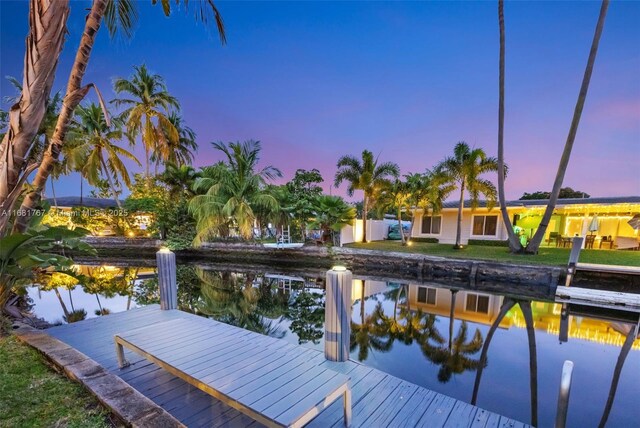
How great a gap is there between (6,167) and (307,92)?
21061 millimetres

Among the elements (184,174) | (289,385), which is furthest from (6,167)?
(184,174)

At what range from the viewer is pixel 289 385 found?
7.36 feet

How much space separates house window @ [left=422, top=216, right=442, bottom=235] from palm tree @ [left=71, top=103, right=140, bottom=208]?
763 inches

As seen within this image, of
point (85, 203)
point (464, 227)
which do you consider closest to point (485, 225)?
point (464, 227)

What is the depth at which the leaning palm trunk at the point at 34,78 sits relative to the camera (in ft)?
6.33

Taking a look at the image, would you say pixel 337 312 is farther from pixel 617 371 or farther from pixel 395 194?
pixel 395 194

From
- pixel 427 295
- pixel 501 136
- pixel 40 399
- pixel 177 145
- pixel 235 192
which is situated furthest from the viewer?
pixel 177 145

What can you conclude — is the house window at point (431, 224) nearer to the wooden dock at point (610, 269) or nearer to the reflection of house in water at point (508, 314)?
the wooden dock at point (610, 269)

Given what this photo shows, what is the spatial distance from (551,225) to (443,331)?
17.4m

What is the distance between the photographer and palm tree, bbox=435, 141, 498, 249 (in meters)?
12.9

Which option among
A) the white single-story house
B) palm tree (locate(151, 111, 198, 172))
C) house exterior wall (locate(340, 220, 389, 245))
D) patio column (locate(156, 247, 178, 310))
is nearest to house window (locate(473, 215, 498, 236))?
the white single-story house

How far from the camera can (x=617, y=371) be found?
4.17 metres

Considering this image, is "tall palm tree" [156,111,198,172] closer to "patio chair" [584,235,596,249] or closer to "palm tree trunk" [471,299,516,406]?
"palm tree trunk" [471,299,516,406]

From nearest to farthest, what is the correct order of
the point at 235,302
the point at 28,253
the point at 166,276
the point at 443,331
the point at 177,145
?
1. the point at 28,253
2. the point at 166,276
3. the point at 443,331
4. the point at 235,302
5. the point at 177,145
